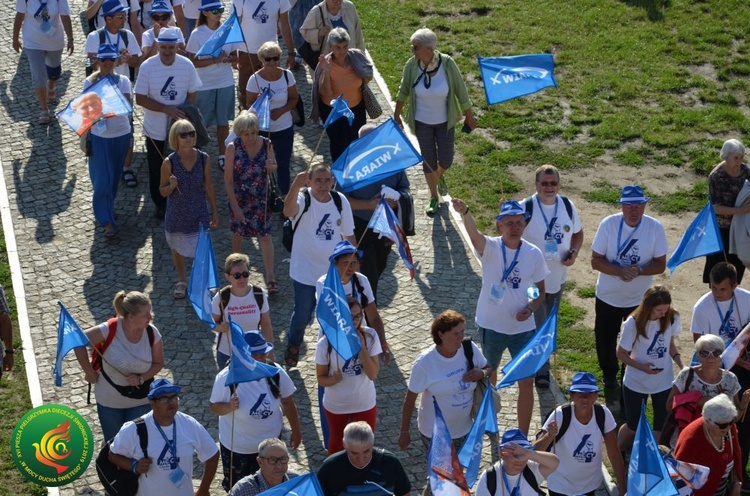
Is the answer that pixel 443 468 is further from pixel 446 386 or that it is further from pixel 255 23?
pixel 255 23

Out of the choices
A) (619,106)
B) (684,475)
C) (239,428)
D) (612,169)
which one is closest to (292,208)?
(239,428)

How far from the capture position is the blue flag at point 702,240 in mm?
11914

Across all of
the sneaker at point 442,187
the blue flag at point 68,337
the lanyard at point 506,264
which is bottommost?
the sneaker at point 442,187

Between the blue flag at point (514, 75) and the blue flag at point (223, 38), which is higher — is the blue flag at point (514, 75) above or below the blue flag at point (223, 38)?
below

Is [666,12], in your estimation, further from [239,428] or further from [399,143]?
[239,428]

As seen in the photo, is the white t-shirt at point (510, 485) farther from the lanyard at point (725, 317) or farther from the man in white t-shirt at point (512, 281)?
the lanyard at point (725, 317)

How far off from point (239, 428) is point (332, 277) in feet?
4.62

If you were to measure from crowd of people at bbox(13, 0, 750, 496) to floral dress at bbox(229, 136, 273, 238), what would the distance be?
0.02 metres

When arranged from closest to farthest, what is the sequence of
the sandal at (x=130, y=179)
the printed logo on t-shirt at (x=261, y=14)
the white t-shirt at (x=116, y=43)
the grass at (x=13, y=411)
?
the grass at (x=13, y=411) < the white t-shirt at (x=116, y=43) < the sandal at (x=130, y=179) < the printed logo on t-shirt at (x=261, y=14)

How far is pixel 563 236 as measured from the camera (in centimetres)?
Answer: 1221

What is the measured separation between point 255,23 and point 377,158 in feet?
16.7

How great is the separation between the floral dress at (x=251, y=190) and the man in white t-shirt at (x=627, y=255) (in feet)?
11.5

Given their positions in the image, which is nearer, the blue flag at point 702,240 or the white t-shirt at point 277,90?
the blue flag at point 702,240

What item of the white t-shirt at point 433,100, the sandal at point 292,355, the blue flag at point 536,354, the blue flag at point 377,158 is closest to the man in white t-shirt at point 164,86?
the white t-shirt at point 433,100
